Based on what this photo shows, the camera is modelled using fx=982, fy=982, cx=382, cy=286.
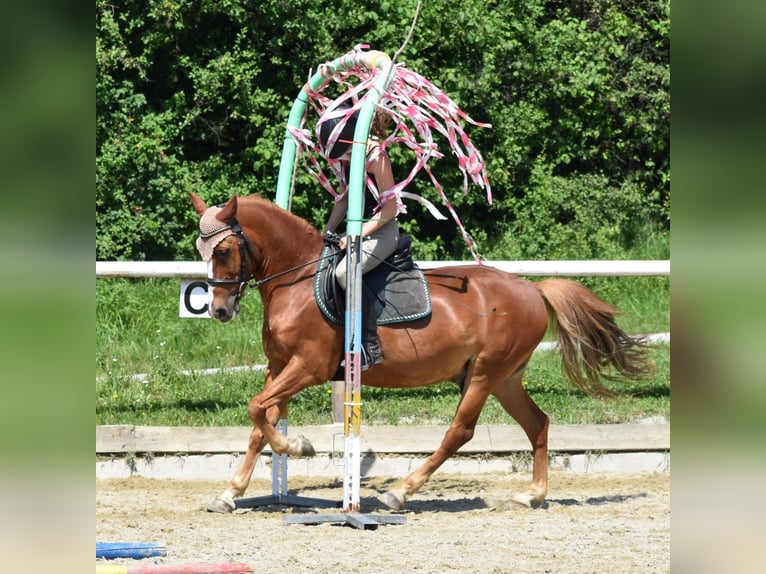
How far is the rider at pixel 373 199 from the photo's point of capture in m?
6.13

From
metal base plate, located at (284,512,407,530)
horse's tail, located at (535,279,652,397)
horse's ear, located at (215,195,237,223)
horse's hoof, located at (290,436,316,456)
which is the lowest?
metal base plate, located at (284,512,407,530)

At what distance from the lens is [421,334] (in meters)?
6.38

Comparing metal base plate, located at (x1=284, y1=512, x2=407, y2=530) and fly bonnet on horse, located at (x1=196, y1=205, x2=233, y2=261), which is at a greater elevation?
fly bonnet on horse, located at (x1=196, y1=205, x2=233, y2=261)

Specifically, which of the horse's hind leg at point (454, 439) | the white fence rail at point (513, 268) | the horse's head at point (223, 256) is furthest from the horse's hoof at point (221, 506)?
the white fence rail at point (513, 268)

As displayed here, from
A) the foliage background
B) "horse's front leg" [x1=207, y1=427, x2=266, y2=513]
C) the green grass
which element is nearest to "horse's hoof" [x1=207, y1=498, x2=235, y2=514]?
"horse's front leg" [x1=207, y1=427, x2=266, y2=513]

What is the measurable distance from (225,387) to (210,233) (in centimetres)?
307

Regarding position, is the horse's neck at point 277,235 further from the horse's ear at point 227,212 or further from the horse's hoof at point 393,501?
the horse's hoof at point 393,501

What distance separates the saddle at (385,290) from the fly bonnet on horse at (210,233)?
694 mm

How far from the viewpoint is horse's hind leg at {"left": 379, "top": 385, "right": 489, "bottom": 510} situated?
21.0 feet

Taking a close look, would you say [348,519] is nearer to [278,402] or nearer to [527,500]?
[278,402]

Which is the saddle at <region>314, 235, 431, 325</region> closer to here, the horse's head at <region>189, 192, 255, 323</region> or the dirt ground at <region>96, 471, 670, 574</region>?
the horse's head at <region>189, 192, 255, 323</region>

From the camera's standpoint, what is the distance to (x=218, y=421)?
812cm

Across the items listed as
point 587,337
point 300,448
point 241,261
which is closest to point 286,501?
point 300,448
